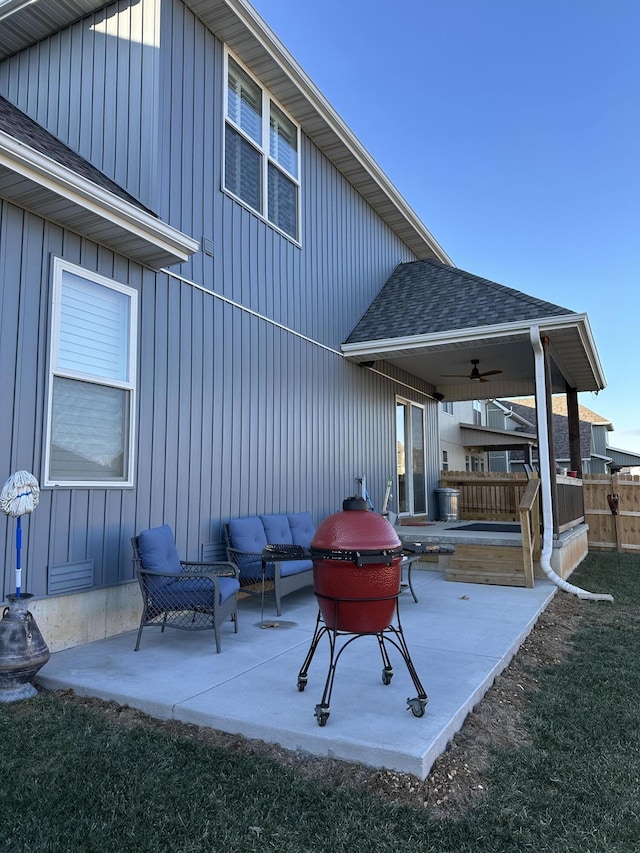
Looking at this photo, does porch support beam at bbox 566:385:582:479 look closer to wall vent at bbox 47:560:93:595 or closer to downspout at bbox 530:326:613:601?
downspout at bbox 530:326:613:601

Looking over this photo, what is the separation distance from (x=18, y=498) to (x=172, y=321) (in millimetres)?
2293

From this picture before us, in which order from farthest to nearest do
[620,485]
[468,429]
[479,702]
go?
[468,429] < [620,485] < [479,702]

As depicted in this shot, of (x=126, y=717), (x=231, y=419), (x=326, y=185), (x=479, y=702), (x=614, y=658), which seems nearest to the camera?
(x=126, y=717)

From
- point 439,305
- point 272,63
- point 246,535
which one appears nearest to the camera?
point 246,535

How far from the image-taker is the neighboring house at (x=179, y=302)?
4098 millimetres

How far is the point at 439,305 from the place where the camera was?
8.62 metres

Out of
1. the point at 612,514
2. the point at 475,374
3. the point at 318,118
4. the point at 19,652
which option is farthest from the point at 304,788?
the point at 612,514

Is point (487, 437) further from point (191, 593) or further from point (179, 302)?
point (191, 593)

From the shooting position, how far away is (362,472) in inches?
350

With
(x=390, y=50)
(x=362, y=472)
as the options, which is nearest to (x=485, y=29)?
(x=390, y=50)

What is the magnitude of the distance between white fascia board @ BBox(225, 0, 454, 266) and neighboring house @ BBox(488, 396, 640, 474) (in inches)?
568

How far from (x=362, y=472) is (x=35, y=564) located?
558 cm

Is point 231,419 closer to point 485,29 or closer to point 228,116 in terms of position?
point 228,116

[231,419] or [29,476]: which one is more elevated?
[231,419]
